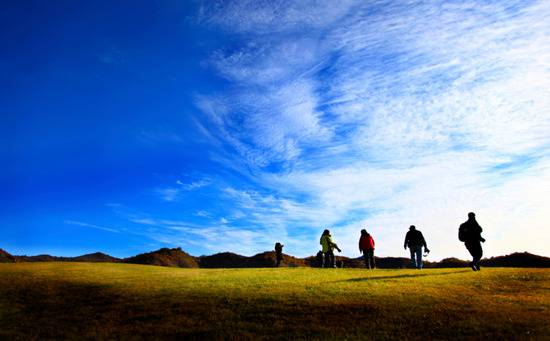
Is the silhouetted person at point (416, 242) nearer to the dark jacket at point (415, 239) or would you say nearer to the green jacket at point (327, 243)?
the dark jacket at point (415, 239)

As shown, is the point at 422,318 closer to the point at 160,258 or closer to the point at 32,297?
the point at 32,297

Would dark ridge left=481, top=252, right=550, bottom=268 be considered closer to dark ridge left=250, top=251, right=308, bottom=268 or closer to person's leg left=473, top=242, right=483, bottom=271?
dark ridge left=250, top=251, right=308, bottom=268

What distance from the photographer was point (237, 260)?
4537 inches

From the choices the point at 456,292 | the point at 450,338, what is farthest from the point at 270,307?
the point at 456,292

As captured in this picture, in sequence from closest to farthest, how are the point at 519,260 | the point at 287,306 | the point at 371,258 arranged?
the point at 287,306 < the point at 371,258 < the point at 519,260

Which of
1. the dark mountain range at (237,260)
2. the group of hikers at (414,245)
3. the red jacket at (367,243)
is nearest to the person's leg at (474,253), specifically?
the group of hikers at (414,245)

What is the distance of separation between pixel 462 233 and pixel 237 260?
299 feet

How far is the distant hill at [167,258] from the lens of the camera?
9706 centimetres

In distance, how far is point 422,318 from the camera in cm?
1652

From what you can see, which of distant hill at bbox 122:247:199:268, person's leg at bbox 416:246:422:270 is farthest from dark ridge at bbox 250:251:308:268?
person's leg at bbox 416:246:422:270

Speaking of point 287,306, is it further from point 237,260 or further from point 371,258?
point 237,260

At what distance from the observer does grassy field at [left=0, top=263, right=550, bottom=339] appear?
15.8 metres

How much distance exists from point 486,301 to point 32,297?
79.0 feet

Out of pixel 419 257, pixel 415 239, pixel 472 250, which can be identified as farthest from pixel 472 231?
pixel 419 257
